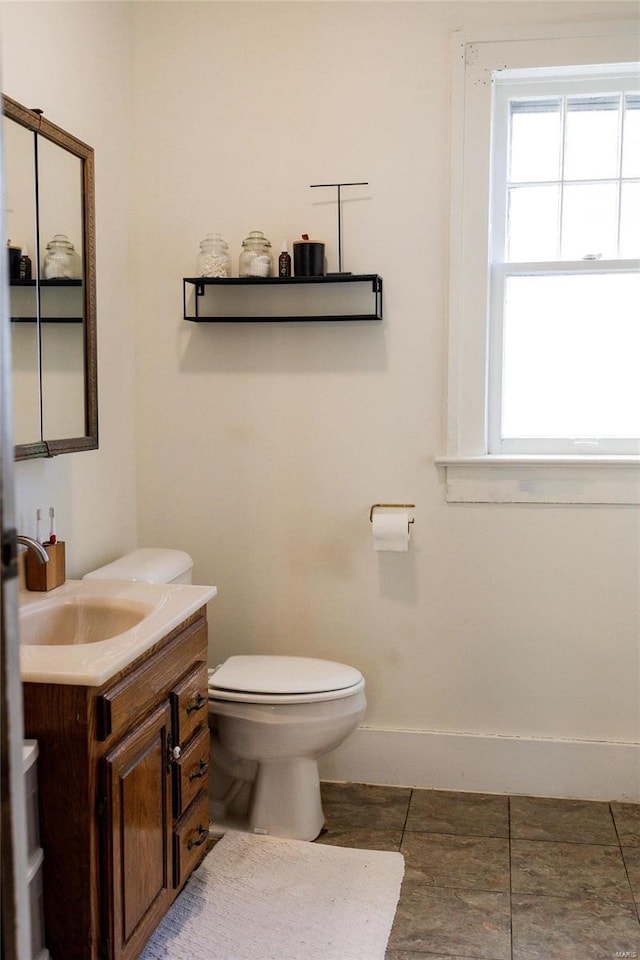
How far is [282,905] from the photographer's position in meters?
2.32

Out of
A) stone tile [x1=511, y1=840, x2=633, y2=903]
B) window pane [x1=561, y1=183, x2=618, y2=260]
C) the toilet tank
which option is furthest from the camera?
window pane [x1=561, y1=183, x2=618, y2=260]

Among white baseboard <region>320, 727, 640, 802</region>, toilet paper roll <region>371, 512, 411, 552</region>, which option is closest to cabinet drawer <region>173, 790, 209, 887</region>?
white baseboard <region>320, 727, 640, 802</region>

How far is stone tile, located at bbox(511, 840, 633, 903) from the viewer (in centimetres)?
239

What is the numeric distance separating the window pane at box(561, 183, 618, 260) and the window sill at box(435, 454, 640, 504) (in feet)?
2.18

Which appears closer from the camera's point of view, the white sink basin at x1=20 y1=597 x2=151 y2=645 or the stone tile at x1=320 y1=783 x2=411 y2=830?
the white sink basin at x1=20 y1=597 x2=151 y2=645

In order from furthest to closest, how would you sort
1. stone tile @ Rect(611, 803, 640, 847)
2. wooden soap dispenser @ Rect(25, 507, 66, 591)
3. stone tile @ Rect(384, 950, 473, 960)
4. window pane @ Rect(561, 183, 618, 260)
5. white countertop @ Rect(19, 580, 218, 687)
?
window pane @ Rect(561, 183, 618, 260), stone tile @ Rect(611, 803, 640, 847), wooden soap dispenser @ Rect(25, 507, 66, 591), stone tile @ Rect(384, 950, 473, 960), white countertop @ Rect(19, 580, 218, 687)

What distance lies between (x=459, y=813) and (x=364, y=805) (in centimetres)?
30

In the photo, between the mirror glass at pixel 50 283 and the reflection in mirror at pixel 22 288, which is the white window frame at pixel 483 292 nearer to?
the mirror glass at pixel 50 283

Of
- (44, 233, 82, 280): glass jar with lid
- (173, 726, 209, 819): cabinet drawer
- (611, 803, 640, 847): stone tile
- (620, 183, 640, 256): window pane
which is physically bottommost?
(611, 803, 640, 847): stone tile

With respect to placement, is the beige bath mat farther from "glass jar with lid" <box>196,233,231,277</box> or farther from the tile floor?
"glass jar with lid" <box>196,233,231,277</box>

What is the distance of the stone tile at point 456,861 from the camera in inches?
96.0

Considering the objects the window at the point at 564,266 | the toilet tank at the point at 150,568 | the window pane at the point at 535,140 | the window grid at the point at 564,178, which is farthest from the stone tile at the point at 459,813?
the window pane at the point at 535,140

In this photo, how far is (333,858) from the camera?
256 cm

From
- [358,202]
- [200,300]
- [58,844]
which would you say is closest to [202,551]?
[200,300]
